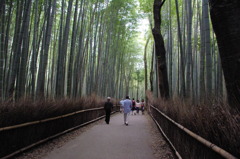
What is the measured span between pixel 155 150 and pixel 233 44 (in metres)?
3.08

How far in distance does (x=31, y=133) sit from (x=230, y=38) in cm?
389

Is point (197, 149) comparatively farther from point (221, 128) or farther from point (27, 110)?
point (27, 110)

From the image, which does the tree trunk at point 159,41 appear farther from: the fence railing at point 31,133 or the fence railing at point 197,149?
the fence railing at point 197,149

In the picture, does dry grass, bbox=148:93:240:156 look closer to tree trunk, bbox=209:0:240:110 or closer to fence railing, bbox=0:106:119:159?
tree trunk, bbox=209:0:240:110

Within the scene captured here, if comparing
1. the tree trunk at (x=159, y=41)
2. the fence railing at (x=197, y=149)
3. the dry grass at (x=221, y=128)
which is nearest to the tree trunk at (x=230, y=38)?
the dry grass at (x=221, y=128)

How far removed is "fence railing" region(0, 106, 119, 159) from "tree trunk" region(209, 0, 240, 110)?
3294 mm

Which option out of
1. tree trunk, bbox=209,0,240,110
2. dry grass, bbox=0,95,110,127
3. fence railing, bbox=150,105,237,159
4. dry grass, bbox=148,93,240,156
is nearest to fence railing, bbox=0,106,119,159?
dry grass, bbox=0,95,110,127

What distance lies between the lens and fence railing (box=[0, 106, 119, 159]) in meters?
3.56

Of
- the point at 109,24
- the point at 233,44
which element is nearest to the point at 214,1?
the point at 233,44

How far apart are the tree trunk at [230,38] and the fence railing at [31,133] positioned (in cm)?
329

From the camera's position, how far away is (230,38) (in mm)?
2416

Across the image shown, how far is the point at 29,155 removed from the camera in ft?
13.3

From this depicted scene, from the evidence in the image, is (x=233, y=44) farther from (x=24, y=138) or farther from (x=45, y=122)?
(x=45, y=122)

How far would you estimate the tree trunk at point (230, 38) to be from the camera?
2387 mm
